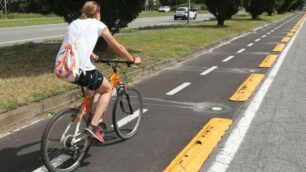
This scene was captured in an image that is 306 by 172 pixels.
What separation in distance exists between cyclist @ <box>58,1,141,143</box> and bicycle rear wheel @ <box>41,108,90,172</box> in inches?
7.4

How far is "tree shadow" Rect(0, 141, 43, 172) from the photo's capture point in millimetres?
4688

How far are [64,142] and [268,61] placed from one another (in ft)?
33.7

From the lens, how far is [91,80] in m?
4.65

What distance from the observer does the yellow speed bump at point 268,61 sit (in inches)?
497

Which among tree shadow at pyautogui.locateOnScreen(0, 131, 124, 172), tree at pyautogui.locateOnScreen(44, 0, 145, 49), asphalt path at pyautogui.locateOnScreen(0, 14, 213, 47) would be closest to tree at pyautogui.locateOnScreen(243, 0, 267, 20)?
asphalt path at pyautogui.locateOnScreen(0, 14, 213, 47)

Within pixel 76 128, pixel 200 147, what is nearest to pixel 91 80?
pixel 76 128

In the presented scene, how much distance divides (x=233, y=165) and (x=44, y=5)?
9.91 m

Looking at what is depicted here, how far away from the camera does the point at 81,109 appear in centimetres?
461

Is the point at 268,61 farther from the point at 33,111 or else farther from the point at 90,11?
the point at 90,11

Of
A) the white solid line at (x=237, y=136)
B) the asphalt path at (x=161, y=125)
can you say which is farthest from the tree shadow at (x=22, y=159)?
the white solid line at (x=237, y=136)

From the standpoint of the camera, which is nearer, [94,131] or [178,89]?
[94,131]

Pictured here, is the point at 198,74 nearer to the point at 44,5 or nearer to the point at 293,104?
the point at 293,104

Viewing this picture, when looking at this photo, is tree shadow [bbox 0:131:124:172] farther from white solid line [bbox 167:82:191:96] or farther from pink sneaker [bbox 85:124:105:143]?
white solid line [bbox 167:82:191:96]

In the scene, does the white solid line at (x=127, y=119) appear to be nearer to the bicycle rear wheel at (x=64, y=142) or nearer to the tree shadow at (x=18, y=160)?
the bicycle rear wheel at (x=64, y=142)
